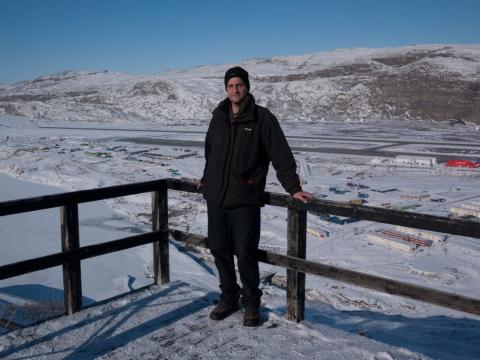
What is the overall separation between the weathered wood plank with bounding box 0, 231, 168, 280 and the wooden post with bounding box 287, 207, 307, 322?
4.71 feet

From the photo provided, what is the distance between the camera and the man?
12.0 ft

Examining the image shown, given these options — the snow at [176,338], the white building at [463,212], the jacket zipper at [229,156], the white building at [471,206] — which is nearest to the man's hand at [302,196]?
the jacket zipper at [229,156]

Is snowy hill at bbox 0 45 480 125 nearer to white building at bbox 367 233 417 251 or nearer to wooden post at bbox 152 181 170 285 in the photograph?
white building at bbox 367 233 417 251

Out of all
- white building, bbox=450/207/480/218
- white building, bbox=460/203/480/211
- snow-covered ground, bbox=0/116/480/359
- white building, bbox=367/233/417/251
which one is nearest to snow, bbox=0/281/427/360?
snow-covered ground, bbox=0/116/480/359

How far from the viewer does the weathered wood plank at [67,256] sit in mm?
3611

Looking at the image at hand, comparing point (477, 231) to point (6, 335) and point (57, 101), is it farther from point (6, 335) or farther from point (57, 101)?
point (57, 101)

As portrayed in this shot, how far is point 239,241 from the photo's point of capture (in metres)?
3.85

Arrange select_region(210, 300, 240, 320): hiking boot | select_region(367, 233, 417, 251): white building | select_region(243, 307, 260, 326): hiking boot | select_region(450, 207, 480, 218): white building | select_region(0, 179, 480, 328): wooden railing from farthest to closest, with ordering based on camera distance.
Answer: select_region(450, 207, 480, 218): white building
select_region(367, 233, 417, 251): white building
select_region(210, 300, 240, 320): hiking boot
select_region(243, 307, 260, 326): hiking boot
select_region(0, 179, 480, 328): wooden railing

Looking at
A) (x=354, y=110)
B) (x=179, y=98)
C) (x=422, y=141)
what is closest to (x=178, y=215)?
(x=422, y=141)

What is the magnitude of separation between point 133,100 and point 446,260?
76193 mm

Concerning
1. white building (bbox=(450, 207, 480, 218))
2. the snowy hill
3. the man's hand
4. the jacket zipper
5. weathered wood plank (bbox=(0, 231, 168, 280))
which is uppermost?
the snowy hill

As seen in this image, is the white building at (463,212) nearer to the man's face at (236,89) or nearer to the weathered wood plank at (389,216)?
the weathered wood plank at (389,216)

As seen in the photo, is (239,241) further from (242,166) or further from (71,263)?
(71,263)

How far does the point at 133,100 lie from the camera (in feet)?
274
